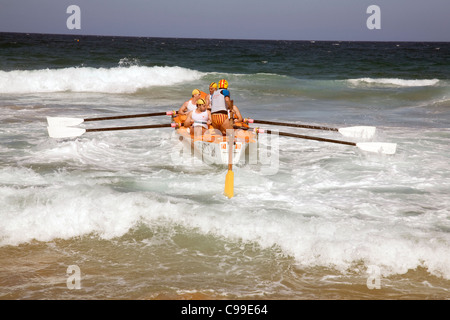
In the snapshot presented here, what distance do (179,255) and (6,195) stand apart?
2944mm

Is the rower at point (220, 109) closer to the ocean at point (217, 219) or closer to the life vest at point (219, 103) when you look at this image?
the life vest at point (219, 103)

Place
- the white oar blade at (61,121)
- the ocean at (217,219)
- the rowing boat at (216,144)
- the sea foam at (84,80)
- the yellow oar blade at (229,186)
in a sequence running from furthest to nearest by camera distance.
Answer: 1. the sea foam at (84,80)
2. the white oar blade at (61,121)
3. the rowing boat at (216,144)
4. the yellow oar blade at (229,186)
5. the ocean at (217,219)

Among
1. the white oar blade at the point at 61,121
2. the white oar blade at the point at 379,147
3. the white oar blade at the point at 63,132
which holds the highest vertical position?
the white oar blade at the point at 61,121

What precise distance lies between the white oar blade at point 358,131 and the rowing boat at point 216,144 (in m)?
1.86

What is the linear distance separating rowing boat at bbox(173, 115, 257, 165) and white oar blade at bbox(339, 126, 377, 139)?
1.86 metres

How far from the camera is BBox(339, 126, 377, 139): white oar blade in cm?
958

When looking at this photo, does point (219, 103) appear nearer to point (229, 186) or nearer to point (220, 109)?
point (220, 109)

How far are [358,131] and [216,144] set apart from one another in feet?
11.0

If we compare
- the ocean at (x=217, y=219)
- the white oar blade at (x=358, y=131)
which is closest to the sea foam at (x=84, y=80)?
the ocean at (x=217, y=219)

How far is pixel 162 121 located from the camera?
13508 mm

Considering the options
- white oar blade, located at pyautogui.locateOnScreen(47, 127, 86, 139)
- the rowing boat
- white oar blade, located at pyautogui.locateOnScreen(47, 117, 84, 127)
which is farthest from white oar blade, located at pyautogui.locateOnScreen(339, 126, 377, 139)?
white oar blade, located at pyautogui.locateOnScreen(47, 117, 84, 127)

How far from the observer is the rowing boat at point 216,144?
8.27 metres

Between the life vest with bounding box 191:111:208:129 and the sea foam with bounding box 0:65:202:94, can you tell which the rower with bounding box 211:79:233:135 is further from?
the sea foam with bounding box 0:65:202:94
